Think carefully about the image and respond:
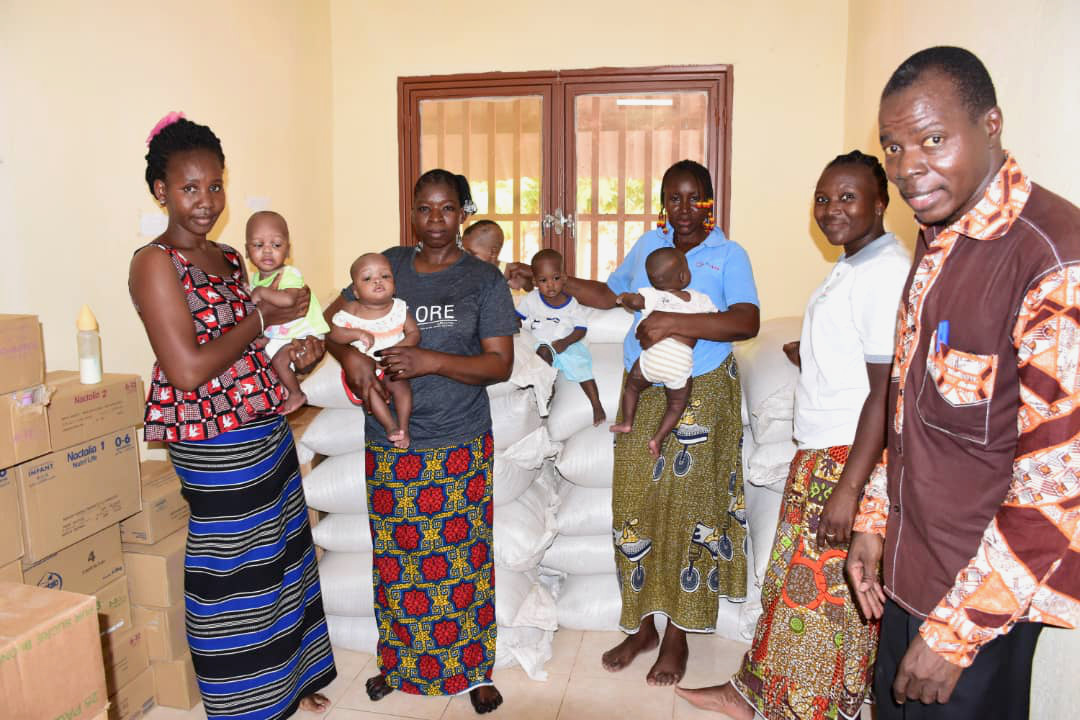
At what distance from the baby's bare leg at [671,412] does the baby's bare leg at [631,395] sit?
0.10 meters

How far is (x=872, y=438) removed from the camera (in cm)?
163

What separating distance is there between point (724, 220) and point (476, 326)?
275 cm

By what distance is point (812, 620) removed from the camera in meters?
2.05

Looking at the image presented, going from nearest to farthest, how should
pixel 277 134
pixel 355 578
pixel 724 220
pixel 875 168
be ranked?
pixel 875 168 → pixel 355 578 → pixel 277 134 → pixel 724 220

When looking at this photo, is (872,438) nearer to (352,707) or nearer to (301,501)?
(301,501)

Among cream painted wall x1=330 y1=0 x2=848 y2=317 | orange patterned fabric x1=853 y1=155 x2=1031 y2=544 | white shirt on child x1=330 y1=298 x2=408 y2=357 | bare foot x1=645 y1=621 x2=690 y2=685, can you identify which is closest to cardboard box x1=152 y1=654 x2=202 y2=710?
white shirt on child x1=330 y1=298 x2=408 y2=357

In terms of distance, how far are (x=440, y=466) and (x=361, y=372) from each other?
1.31 ft

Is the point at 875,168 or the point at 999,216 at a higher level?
the point at 875,168

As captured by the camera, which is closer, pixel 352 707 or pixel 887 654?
pixel 887 654

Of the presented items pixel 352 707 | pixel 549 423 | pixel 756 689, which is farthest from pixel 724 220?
pixel 352 707

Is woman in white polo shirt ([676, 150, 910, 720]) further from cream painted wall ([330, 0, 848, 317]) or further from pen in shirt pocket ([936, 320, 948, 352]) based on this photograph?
cream painted wall ([330, 0, 848, 317])

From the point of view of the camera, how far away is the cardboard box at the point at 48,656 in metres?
1.18

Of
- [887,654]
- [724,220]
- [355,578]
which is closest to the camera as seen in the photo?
[887,654]

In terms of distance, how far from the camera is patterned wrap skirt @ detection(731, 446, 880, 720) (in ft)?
6.52
